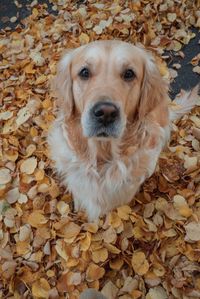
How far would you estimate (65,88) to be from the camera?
9.09 ft

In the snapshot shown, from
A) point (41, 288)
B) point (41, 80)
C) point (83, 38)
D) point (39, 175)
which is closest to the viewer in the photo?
point (41, 288)

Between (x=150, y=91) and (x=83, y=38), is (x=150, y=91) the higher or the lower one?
the higher one

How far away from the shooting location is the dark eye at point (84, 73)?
2.58m

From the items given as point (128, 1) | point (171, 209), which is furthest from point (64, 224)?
point (128, 1)

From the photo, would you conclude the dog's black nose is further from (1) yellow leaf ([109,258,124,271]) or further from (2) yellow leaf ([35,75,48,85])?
(2) yellow leaf ([35,75,48,85])

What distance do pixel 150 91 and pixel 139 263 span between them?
45.7 inches

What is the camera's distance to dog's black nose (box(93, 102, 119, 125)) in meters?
2.30

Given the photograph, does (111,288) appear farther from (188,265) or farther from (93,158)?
(93,158)

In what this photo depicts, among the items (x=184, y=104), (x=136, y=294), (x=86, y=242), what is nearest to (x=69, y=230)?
(x=86, y=242)

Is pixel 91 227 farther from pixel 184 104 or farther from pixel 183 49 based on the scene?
pixel 183 49

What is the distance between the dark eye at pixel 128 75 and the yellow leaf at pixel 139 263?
1.18 metres

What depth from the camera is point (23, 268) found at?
9.23ft

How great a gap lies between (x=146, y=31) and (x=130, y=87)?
1.82 metres

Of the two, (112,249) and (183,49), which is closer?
(112,249)
